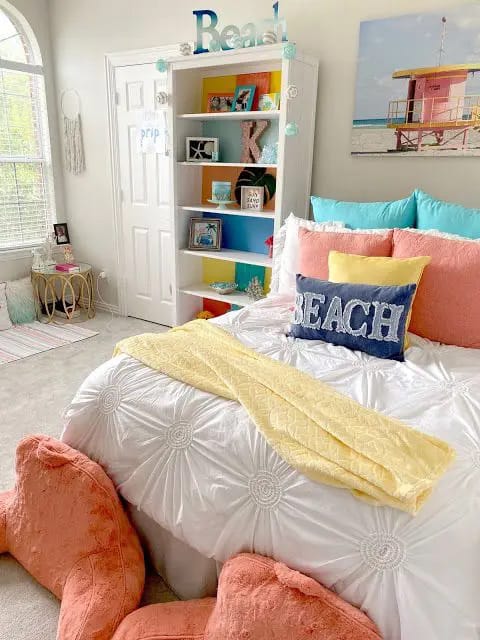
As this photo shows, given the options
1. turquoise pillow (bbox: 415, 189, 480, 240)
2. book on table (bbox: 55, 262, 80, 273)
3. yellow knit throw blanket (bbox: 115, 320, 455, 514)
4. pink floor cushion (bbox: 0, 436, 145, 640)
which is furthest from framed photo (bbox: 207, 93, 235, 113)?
pink floor cushion (bbox: 0, 436, 145, 640)

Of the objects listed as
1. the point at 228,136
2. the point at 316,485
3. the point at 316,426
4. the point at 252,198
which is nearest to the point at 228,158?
the point at 228,136

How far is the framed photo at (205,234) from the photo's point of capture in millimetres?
3549

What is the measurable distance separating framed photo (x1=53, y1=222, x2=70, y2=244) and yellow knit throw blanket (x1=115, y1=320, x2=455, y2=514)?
3087 millimetres

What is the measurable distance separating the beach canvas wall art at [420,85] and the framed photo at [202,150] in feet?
3.18

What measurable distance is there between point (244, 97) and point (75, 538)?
273 centimetres

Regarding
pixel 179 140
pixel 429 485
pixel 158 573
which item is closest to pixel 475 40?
pixel 179 140

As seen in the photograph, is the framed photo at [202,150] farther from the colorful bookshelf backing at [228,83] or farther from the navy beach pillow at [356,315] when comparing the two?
the navy beach pillow at [356,315]

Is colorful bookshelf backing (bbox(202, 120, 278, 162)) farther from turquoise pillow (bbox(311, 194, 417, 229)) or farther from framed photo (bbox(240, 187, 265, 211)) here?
turquoise pillow (bbox(311, 194, 417, 229))

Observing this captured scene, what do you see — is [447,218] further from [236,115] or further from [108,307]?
[108,307]

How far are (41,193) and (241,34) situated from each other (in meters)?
2.42

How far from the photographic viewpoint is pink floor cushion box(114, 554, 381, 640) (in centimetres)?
109

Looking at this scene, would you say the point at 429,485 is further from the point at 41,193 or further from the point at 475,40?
the point at 41,193

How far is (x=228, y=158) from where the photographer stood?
3.47 metres

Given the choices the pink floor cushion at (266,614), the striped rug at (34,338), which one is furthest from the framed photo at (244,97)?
the pink floor cushion at (266,614)
